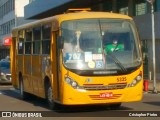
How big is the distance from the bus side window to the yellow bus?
0.31m

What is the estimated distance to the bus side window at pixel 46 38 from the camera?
16.0 meters

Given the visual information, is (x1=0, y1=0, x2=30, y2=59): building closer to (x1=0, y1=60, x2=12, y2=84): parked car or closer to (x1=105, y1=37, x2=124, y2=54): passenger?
(x1=0, y1=60, x2=12, y2=84): parked car

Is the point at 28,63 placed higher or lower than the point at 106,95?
higher

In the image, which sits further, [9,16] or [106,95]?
[9,16]

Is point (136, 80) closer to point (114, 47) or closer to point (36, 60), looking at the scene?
point (114, 47)

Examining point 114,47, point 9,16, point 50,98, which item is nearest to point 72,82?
point 114,47

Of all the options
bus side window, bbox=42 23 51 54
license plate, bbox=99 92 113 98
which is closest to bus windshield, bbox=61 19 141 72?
license plate, bbox=99 92 113 98

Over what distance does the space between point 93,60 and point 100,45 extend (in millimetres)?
493

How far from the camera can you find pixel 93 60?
568 inches

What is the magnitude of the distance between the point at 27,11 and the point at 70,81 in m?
50.7

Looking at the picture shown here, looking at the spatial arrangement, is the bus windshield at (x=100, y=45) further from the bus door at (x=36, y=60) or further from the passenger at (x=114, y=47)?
the bus door at (x=36, y=60)

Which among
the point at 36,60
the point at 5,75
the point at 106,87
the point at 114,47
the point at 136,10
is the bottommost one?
the point at 5,75

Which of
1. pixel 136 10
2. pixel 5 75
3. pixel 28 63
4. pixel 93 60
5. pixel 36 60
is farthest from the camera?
pixel 136 10

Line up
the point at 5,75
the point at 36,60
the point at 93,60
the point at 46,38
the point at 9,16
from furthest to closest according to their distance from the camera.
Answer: the point at 9,16 → the point at 5,75 → the point at 36,60 → the point at 46,38 → the point at 93,60
